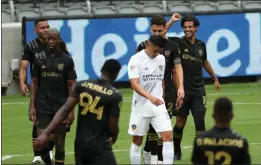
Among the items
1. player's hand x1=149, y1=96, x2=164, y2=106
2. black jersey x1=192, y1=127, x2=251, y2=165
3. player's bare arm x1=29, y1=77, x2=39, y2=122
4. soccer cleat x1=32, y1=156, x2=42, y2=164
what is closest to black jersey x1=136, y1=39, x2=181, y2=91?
player's hand x1=149, y1=96, x2=164, y2=106

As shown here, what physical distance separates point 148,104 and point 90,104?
267cm

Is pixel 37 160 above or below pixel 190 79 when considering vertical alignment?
below

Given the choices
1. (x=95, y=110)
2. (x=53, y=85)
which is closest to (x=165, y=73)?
(x=53, y=85)

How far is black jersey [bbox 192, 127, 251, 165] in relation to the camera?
28.6ft

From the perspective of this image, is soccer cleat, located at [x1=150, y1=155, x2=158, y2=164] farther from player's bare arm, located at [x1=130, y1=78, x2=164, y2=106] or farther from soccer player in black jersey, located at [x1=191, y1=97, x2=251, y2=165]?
soccer player in black jersey, located at [x1=191, y1=97, x2=251, y2=165]

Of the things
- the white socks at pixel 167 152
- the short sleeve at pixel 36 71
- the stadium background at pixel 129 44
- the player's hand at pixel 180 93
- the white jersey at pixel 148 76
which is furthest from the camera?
the stadium background at pixel 129 44

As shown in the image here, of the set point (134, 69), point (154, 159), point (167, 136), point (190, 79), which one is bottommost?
point (154, 159)

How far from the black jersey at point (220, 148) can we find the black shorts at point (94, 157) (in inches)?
73.3

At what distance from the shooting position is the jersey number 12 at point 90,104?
10.4 meters

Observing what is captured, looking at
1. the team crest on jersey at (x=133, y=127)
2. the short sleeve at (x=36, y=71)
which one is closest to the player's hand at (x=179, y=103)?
the team crest on jersey at (x=133, y=127)

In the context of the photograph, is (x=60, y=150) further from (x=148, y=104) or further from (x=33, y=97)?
(x=148, y=104)

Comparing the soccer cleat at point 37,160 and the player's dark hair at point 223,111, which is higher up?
the player's dark hair at point 223,111

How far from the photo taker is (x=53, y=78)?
13.5 metres

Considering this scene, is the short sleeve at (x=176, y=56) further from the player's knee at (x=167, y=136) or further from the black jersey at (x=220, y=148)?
the black jersey at (x=220, y=148)
